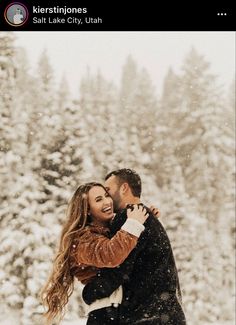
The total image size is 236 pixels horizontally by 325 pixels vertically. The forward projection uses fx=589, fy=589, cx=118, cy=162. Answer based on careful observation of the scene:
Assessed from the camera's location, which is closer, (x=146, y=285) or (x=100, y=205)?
(x=146, y=285)

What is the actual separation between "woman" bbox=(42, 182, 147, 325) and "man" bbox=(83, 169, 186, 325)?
0.14 metres

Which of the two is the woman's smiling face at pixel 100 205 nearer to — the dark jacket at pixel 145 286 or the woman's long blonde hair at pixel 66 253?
the woman's long blonde hair at pixel 66 253

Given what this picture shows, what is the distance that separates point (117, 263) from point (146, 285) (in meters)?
0.45

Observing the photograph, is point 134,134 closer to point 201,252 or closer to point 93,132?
point 93,132

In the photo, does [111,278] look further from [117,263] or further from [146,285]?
[146,285]

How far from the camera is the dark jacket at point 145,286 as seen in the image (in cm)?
584

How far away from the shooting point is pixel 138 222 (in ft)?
19.2

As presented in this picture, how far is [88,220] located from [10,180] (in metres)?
22.0

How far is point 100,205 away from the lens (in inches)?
246
